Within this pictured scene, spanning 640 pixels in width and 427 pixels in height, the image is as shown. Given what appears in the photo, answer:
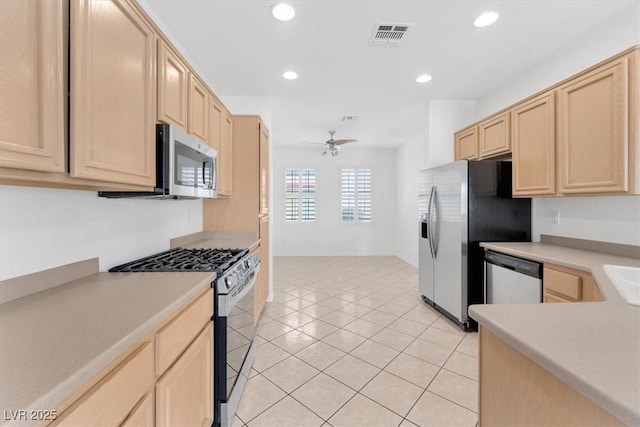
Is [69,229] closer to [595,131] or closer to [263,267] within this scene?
[263,267]

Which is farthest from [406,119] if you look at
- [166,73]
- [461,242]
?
[166,73]

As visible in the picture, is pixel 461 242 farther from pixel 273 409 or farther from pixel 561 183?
pixel 273 409

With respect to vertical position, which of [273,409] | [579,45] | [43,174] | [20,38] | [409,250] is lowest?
[273,409]

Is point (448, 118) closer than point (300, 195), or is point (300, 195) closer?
point (448, 118)

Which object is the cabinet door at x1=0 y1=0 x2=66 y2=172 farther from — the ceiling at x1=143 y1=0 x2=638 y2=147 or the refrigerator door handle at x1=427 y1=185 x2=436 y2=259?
the refrigerator door handle at x1=427 y1=185 x2=436 y2=259

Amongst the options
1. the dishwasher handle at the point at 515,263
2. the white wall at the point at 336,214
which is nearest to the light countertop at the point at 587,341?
the dishwasher handle at the point at 515,263

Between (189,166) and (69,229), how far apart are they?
72 cm

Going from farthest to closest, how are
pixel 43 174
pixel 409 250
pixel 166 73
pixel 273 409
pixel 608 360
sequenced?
1. pixel 409 250
2. pixel 273 409
3. pixel 166 73
4. pixel 43 174
5. pixel 608 360

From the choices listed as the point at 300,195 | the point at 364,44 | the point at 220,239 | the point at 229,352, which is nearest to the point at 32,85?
the point at 229,352

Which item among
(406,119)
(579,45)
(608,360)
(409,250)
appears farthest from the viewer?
(409,250)

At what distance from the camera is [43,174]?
91 cm

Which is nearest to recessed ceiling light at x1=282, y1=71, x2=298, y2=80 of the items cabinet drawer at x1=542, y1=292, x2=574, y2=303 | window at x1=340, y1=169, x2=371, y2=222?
cabinet drawer at x1=542, y1=292, x2=574, y2=303

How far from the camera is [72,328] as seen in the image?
2.75 feet

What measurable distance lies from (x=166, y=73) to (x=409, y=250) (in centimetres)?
558
